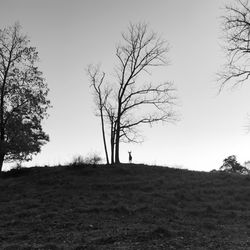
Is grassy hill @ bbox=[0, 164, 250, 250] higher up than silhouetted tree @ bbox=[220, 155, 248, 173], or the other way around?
silhouetted tree @ bbox=[220, 155, 248, 173]

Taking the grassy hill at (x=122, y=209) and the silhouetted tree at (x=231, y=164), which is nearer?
the grassy hill at (x=122, y=209)

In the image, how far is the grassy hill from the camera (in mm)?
12047

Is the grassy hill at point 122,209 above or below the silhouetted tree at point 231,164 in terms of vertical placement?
below

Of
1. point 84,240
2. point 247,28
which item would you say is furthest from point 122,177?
point 84,240

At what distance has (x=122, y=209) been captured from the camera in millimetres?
17266

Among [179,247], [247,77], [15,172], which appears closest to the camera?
[179,247]

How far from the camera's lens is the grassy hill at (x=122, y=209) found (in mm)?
12047

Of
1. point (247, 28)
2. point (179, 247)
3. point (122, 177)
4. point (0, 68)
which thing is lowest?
point (179, 247)

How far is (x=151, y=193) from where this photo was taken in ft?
70.7

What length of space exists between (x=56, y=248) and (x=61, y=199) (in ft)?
29.5

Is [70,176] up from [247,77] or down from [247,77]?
down

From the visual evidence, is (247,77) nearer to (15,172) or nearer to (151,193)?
(151,193)

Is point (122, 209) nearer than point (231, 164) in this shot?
Yes

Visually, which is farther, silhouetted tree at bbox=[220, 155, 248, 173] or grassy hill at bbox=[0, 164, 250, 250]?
silhouetted tree at bbox=[220, 155, 248, 173]
